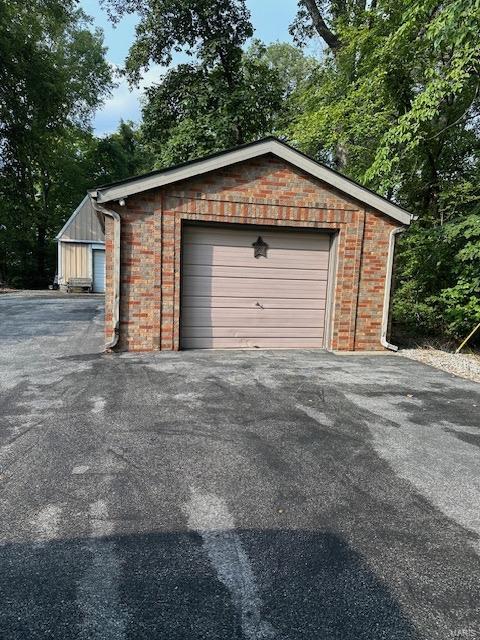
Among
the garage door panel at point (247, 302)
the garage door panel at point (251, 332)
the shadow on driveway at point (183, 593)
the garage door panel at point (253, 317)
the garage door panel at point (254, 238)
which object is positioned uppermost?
the garage door panel at point (254, 238)

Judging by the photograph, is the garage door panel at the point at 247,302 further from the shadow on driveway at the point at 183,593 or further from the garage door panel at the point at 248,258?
the shadow on driveway at the point at 183,593

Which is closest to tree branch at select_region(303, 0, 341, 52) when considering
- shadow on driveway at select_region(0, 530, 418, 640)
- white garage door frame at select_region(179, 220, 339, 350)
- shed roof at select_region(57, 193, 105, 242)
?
white garage door frame at select_region(179, 220, 339, 350)

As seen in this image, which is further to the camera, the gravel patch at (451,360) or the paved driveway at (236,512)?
the gravel patch at (451,360)

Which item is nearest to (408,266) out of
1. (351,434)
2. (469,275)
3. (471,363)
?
(469,275)

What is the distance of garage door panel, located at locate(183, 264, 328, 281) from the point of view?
7725 mm

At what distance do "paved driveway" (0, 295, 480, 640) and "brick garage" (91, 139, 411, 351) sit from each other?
2.20 meters

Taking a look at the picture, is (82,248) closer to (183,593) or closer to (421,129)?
(421,129)

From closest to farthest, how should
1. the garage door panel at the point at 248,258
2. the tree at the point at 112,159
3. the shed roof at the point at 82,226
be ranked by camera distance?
the garage door panel at the point at 248,258 < the shed roof at the point at 82,226 < the tree at the point at 112,159

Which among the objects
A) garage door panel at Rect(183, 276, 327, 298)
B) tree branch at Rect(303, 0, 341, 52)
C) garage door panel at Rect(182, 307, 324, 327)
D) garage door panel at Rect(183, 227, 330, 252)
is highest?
tree branch at Rect(303, 0, 341, 52)

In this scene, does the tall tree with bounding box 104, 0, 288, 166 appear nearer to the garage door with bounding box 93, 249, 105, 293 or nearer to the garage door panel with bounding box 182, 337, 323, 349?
the garage door with bounding box 93, 249, 105, 293

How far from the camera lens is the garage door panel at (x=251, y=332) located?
309 inches

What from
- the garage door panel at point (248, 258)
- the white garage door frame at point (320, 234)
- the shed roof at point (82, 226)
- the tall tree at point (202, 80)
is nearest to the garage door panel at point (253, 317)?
the white garage door frame at point (320, 234)

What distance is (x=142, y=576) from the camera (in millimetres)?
2080

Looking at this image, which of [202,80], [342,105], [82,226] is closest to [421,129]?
[342,105]
